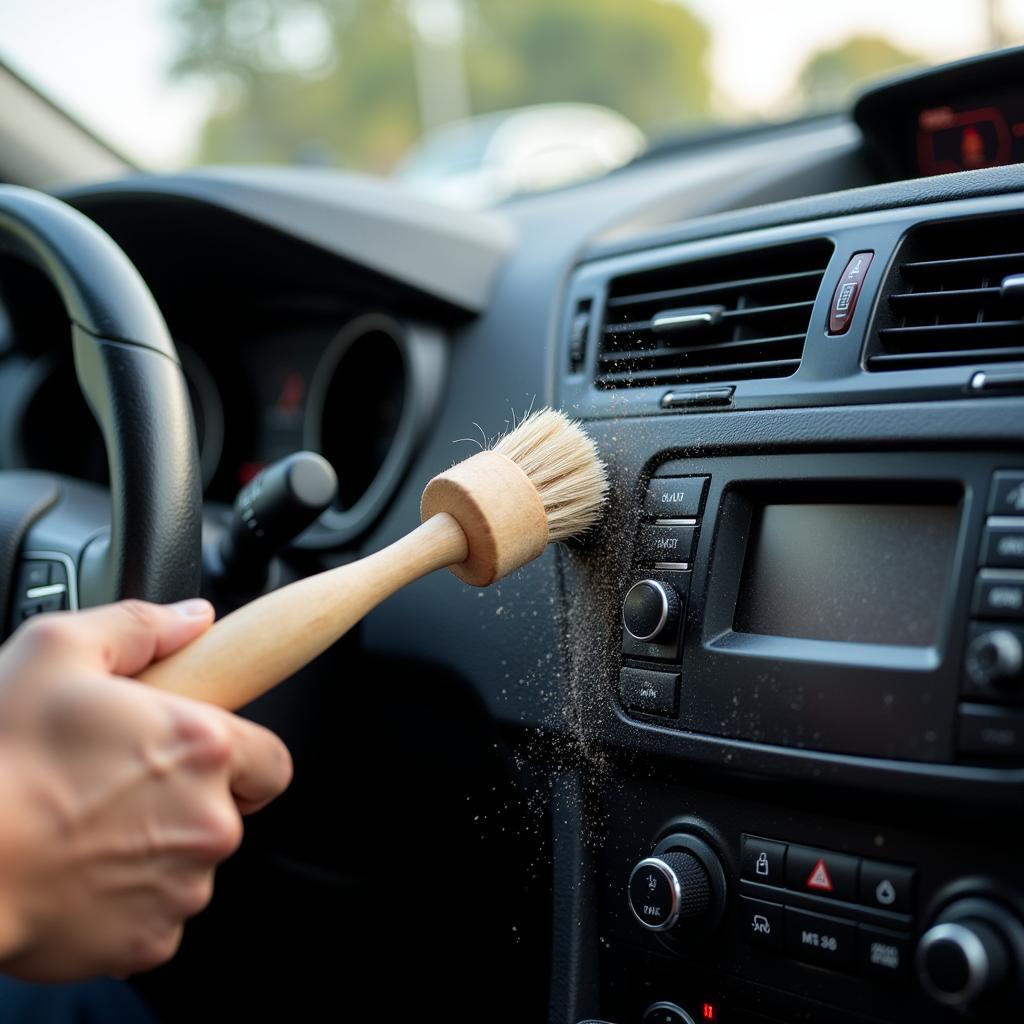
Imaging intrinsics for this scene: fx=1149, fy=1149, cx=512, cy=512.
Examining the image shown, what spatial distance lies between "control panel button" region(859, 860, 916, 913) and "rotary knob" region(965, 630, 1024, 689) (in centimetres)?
18

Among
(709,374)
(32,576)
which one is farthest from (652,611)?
(32,576)

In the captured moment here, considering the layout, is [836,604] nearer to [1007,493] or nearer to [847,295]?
[1007,493]

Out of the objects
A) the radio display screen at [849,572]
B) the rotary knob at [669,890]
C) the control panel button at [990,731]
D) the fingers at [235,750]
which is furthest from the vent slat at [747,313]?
the fingers at [235,750]

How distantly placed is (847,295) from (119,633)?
0.73 meters

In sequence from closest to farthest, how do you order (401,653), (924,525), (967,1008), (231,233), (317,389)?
(967,1008) → (924,525) → (401,653) → (231,233) → (317,389)

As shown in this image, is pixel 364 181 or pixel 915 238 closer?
pixel 915 238

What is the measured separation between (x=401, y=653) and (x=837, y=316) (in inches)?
28.7

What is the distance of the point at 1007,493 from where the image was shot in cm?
93

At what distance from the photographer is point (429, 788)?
160 centimetres

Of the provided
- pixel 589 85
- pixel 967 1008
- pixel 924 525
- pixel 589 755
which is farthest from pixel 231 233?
pixel 589 85

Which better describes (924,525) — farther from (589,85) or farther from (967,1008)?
(589,85)

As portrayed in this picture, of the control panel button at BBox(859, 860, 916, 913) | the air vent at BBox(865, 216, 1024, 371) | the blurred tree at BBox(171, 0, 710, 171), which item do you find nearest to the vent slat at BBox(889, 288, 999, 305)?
the air vent at BBox(865, 216, 1024, 371)

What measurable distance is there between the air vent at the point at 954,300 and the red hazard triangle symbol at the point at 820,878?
1.48 feet

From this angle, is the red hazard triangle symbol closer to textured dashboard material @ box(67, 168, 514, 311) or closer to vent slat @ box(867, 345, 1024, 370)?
vent slat @ box(867, 345, 1024, 370)
